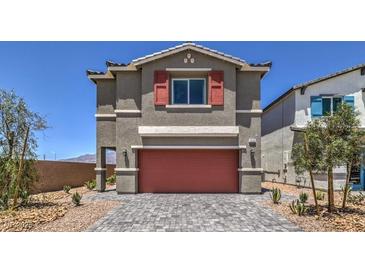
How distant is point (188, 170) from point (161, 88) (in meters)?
4.85

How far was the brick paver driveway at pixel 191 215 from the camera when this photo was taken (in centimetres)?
689

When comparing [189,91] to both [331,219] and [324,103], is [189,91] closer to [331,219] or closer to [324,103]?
[331,219]

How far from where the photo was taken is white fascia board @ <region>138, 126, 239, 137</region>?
488 inches

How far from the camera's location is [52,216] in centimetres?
786

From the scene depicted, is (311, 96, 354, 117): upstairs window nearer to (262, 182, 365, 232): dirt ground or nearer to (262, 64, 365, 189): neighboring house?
(262, 64, 365, 189): neighboring house

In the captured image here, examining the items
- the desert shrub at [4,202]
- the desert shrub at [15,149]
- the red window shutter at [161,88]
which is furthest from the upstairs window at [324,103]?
the desert shrub at [4,202]

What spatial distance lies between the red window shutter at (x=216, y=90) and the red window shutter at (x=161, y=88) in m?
2.38

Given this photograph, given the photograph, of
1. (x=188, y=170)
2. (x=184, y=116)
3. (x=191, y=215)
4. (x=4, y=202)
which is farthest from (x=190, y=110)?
(x=4, y=202)

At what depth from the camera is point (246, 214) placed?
27.3ft

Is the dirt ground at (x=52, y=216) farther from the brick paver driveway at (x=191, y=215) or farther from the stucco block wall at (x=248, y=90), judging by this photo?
the stucco block wall at (x=248, y=90)

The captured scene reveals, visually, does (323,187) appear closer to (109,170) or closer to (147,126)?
(147,126)

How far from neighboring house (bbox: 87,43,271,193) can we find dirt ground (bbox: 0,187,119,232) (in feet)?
11.7

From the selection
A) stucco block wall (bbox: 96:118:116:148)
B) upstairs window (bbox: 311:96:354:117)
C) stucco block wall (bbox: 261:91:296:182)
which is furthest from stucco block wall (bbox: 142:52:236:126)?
upstairs window (bbox: 311:96:354:117)
